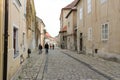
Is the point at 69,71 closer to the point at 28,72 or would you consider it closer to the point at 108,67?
the point at 28,72

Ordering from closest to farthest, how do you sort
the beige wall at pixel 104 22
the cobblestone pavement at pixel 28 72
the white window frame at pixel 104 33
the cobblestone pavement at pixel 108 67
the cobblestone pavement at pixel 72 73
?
1. the cobblestone pavement at pixel 28 72
2. the cobblestone pavement at pixel 72 73
3. the cobblestone pavement at pixel 108 67
4. the beige wall at pixel 104 22
5. the white window frame at pixel 104 33

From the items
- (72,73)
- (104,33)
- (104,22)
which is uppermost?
(104,22)

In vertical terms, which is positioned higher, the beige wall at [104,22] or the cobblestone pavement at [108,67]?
the beige wall at [104,22]

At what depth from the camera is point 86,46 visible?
1234 inches

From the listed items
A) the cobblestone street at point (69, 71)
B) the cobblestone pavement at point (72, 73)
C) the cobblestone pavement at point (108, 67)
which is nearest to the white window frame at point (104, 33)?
the cobblestone pavement at point (108, 67)

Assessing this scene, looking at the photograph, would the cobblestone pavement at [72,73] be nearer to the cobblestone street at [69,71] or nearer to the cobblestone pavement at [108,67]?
the cobblestone street at [69,71]

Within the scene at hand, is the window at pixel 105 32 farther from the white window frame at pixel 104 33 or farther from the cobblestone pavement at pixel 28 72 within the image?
the cobblestone pavement at pixel 28 72

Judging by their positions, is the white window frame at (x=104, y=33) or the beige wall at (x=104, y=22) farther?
the white window frame at (x=104, y=33)

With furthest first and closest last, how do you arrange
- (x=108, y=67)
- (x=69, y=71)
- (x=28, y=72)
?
(x=108, y=67) < (x=69, y=71) < (x=28, y=72)

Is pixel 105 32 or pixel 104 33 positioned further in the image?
pixel 104 33

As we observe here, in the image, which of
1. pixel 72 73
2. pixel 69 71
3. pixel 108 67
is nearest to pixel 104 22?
pixel 108 67

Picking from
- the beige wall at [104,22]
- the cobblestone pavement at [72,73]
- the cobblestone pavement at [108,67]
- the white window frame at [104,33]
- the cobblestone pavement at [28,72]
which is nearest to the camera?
the cobblestone pavement at [28,72]

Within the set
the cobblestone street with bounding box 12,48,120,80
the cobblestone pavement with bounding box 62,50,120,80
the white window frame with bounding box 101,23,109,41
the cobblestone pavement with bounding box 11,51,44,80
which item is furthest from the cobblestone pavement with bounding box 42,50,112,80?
the white window frame with bounding box 101,23,109,41

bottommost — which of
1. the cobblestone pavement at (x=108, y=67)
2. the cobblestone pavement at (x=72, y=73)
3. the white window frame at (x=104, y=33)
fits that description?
the cobblestone pavement at (x=72, y=73)
